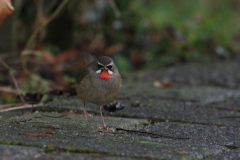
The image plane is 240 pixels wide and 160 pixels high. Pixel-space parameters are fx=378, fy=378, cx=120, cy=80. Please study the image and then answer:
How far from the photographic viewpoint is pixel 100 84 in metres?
3.34

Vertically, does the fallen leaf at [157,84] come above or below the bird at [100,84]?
above

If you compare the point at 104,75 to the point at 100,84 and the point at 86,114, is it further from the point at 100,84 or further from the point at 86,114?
the point at 86,114

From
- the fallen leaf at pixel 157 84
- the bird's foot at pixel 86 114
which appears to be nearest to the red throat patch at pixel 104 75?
the bird's foot at pixel 86 114

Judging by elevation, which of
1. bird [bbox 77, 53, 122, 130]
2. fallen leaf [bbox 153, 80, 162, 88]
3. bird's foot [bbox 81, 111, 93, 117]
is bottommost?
bird's foot [bbox 81, 111, 93, 117]

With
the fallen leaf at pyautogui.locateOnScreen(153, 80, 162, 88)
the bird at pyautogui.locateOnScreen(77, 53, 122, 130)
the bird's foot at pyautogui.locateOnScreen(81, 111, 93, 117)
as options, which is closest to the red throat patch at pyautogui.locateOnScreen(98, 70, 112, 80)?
the bird at pyautogui.locateOnScreen(77, 53, 122, 130)

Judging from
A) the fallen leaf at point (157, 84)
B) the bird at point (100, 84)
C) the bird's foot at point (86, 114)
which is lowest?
the bird's foot at point (86, 114)

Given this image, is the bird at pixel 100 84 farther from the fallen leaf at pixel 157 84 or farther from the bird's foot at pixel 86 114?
the fallen leaf at pixel 157 84

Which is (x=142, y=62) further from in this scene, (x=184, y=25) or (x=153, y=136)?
(x=153, y=136)

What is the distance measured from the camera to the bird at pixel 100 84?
3.28 m

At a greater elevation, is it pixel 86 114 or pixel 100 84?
pixel 100 84

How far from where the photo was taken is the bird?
3281 mm

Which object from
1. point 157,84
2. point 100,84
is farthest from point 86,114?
point 157,84

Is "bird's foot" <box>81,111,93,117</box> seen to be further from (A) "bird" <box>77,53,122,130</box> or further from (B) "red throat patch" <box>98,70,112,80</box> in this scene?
(B) "red throat patch" <box>98,70,112,80</box>

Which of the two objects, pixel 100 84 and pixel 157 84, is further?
pixel 157 84
